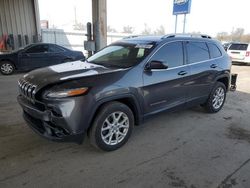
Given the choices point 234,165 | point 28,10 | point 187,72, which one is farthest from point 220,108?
point 28,10

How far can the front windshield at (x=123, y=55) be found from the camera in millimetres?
3821

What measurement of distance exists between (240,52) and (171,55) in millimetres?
14140

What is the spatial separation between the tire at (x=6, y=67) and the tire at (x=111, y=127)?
8162 mm

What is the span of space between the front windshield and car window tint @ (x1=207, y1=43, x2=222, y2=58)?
1740 mm

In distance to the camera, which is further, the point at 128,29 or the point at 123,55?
the point at 128,29

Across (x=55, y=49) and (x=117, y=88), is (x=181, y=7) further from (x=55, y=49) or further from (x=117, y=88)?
(x=117, y=88)

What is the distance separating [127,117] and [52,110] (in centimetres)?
113

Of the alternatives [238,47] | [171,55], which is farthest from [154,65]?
[238,47]

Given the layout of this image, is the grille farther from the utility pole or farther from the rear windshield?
the rear windshield

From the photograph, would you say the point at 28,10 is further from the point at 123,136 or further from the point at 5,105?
the point at 123,136

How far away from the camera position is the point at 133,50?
4121 mm

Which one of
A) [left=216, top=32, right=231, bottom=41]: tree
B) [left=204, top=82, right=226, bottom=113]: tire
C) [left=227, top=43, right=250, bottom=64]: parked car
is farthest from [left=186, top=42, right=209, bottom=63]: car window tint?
[left=216, top=32, right=231, bottom=41]: tree

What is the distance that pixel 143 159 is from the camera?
132 inches

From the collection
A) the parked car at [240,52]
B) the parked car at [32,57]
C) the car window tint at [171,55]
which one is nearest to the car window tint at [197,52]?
the car window tint at [171,55]
